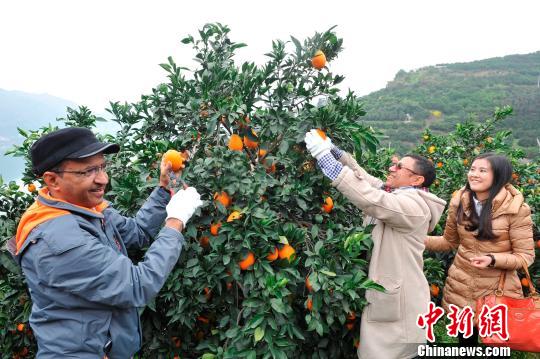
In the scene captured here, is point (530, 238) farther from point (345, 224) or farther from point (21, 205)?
point (21, 205)

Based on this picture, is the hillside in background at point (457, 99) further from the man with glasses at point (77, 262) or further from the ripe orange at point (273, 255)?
the man with glasses at point (77, 262)

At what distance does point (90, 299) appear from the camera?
124 cm

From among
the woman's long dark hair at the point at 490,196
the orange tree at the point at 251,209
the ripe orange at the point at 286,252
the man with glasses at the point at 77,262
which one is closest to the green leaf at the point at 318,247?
the orange tree at the point at 251,209

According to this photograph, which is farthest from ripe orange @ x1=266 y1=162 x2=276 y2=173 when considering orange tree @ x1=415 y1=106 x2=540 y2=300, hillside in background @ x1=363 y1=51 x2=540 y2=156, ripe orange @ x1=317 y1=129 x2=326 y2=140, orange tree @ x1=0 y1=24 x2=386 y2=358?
hillside in background @ x1=363 y1=51 x2=540 y2=156

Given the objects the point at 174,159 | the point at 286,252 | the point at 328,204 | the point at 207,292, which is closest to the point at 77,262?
the point at 174,159

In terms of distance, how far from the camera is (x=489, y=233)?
2.19 m

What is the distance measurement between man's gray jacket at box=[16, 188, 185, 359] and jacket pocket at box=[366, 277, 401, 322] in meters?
0.99

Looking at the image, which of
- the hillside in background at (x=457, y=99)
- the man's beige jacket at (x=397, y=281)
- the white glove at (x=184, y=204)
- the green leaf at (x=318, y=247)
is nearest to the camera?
the white glove at (x=184, y=204)

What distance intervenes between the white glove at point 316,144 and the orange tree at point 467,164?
159cm

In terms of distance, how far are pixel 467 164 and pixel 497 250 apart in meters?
1.97

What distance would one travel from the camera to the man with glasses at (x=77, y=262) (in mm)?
1223

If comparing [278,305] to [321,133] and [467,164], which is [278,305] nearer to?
[321,133]

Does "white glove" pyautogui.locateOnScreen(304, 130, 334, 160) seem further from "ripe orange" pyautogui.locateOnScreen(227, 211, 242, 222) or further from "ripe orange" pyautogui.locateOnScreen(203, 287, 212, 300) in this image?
"ripe orange" pyautogui.locateOnScreen(203, 287, 212, 300)

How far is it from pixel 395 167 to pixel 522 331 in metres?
Result: 1.14
